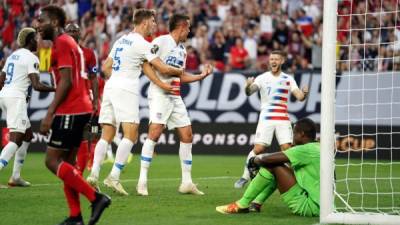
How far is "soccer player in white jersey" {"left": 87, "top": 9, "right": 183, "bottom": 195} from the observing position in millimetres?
12375


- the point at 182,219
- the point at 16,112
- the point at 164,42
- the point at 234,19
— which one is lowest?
the point at 182,219

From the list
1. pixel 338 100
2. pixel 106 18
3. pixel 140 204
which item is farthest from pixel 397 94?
pixel 106 18

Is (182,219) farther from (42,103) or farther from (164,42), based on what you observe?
(42,103)

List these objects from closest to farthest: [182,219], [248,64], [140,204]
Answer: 1. [182,219]
2. [140,204]
3. [248,64]

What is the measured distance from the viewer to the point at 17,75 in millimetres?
13695

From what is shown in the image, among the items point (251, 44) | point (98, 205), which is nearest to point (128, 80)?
point (98, 205)

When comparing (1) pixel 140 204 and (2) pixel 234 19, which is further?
(2) pixel 234 19

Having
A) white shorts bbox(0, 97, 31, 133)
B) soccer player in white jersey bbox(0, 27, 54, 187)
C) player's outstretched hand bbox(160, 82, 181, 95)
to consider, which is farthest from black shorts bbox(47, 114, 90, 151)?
white shorts bbox(0, 97, 31, 133)

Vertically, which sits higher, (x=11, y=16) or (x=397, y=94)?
(x=11, y=16)

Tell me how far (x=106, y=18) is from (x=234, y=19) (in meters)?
3.98

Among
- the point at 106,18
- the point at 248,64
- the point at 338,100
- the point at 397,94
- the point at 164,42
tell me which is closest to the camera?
the point at 164,42

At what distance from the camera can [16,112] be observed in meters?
13.7

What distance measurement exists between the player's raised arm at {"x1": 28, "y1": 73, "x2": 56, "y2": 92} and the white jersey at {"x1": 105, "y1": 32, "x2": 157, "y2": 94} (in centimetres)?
86

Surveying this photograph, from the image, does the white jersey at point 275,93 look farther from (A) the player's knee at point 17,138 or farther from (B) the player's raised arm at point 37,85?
(A) the player's knee at point 17,138
